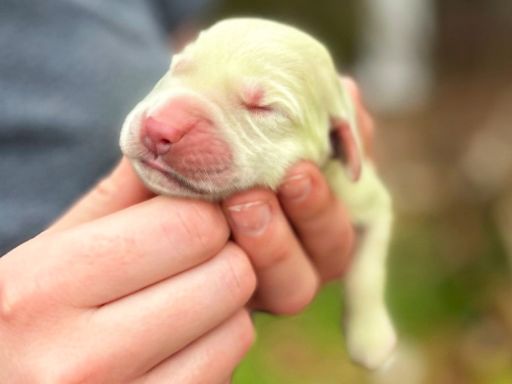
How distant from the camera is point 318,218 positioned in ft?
2.51

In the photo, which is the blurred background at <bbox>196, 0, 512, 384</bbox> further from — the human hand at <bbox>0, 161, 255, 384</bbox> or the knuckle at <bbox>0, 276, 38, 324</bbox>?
the knuckle at <bbox>0, 276, 38, 324</bbox>

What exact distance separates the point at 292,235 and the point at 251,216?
9cm

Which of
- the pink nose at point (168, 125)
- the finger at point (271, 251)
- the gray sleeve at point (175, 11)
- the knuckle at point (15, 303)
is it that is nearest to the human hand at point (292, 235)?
the finger at point (271, 251)

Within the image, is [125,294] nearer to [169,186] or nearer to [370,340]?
[169,186]

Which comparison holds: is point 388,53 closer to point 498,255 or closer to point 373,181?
point 498,255

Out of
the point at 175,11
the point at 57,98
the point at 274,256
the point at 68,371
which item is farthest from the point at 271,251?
the point at 175,11

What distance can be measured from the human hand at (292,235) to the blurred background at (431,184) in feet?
0.57

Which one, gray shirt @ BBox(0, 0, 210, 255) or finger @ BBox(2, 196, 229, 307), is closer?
finger @ BBox(2, 196, 229, 307)

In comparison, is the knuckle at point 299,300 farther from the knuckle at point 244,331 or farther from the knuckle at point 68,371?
the knuckle at point 68,371

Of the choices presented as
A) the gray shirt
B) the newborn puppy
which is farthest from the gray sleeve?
the newborn puppy

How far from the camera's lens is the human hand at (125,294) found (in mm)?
597

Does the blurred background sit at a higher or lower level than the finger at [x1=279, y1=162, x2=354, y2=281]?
lower

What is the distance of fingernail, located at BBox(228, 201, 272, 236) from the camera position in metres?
0.69

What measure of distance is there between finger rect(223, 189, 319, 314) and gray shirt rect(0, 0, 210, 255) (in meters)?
0.26
